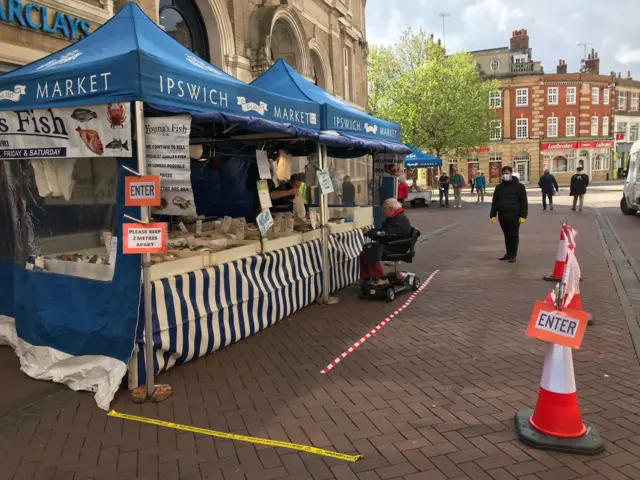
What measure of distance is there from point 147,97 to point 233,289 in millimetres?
2202

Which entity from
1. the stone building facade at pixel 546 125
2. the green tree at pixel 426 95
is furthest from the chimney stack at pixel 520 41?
the green tree at pixel 426 95

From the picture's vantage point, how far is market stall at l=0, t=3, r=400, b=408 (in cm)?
412

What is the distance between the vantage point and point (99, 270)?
448 centimetres

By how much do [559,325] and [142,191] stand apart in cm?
313

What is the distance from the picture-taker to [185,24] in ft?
40.3

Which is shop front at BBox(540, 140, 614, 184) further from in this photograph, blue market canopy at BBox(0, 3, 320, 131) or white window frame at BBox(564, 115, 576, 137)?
blue market canopy at BBox(0, 3, 320, 131)

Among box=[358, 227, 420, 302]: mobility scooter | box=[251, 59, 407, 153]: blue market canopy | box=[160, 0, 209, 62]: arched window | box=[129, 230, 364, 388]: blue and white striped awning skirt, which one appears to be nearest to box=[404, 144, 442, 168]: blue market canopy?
box=[160, 0, 209, 62]: arched window

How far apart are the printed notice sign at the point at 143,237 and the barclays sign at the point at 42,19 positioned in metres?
5.15

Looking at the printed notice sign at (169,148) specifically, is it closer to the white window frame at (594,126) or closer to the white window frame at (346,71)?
the white window frame at (346,71)

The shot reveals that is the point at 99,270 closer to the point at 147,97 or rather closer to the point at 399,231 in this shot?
the point at 147,97

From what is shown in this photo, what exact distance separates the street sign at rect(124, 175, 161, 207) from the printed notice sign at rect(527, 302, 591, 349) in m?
2.87

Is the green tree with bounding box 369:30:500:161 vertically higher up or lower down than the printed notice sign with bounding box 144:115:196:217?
higher up

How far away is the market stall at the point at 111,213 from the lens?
4.12 metres

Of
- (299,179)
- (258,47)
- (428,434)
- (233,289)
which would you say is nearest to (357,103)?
(258,47)
